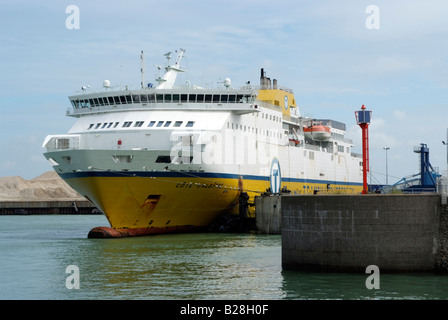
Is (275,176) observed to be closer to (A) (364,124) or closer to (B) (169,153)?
(B) (169,153)

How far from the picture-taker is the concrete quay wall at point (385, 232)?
65.3 feet

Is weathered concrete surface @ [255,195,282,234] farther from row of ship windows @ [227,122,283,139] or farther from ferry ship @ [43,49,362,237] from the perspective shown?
row of ship windows @ [227,122,283,139]

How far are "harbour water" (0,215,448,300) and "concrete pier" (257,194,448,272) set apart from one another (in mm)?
378

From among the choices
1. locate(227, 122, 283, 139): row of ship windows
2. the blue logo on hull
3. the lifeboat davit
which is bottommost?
the blue logo on hull

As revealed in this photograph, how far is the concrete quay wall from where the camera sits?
65.3 ft

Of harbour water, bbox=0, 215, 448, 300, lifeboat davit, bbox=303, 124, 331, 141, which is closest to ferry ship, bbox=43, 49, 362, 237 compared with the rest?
harbour water, bbox=0, 215, 448, 300

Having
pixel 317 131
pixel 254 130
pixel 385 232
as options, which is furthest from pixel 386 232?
pixel 317 131

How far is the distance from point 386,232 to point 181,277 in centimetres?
657

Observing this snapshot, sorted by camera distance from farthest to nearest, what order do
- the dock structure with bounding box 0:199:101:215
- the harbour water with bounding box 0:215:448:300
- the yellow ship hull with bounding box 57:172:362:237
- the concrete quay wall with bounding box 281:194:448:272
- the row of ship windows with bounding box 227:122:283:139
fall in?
the dock structure with bounding box 0:199:101:215
the row of ship windows with bounding box 227:122:283:139
the yellow ship hull with bounding box 57:172:362:237
the concrete quay wall with bounding box 281:194:448:272
the harbour water with bounding box 0:215:448:300

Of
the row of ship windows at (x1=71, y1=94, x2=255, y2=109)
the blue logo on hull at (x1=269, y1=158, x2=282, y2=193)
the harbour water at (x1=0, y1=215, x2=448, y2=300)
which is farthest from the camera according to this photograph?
the blue logo on hull at (x1=269, y1=158, x2=282, y2=193)

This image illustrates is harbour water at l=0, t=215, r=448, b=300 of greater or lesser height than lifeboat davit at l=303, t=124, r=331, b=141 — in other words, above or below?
below

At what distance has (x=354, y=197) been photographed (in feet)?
65.9

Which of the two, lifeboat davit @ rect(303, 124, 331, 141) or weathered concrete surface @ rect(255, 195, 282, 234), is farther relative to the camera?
lifeboat davit @ rect(303, 124, 331, 141)

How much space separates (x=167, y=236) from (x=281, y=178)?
12.2 m
